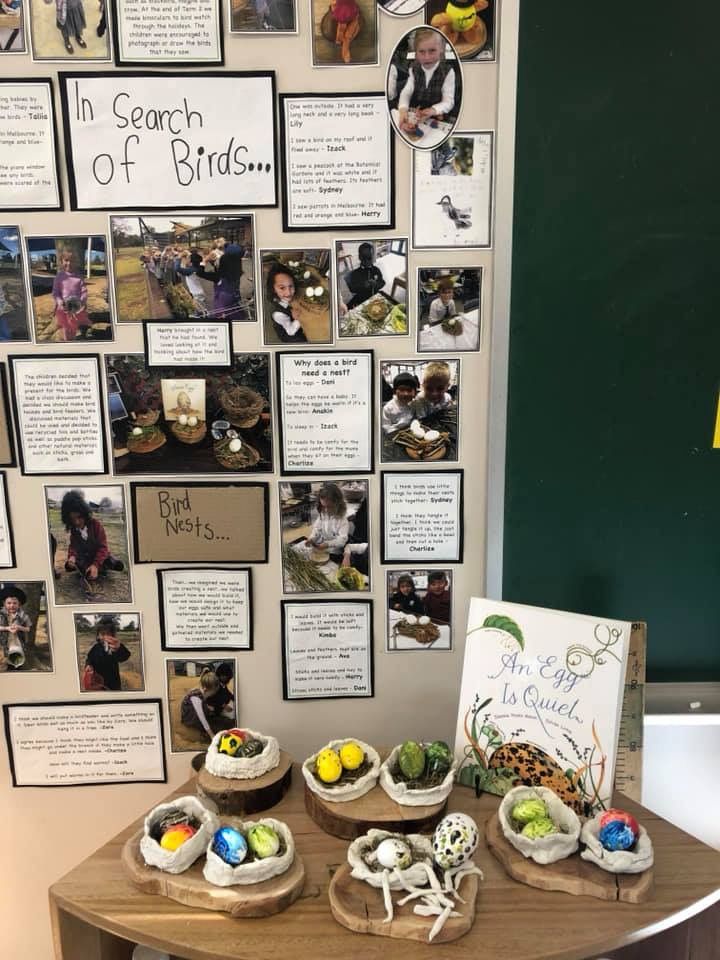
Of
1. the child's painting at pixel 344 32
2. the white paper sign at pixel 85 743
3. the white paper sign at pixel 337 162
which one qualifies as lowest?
the white paper sign at pixel 85 743

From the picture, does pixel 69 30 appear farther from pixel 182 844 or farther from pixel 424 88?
pixel 182 844

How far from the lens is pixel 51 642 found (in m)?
1.28

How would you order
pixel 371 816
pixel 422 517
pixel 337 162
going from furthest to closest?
pixel 422 517 < pixel 337 162 < pixel 371 816

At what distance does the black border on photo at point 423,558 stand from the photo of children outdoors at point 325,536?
0.03m

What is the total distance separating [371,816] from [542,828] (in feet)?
0.74

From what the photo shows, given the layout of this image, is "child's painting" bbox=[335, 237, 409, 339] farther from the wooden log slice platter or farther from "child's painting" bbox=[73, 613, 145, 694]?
the wooden log slice platter

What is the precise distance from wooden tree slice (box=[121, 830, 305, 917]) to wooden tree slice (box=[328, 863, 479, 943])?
54 mm

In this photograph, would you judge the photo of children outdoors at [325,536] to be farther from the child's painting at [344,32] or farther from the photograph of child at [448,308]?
the child's painting at [344,32]

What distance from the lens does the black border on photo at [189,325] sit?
3.84 ft

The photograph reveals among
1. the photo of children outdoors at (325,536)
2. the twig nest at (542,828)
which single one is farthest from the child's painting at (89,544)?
the twig nest at (542,828)

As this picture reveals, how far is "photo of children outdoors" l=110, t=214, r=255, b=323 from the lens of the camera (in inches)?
45.0

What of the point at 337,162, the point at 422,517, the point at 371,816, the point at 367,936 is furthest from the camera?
the point at 422,517

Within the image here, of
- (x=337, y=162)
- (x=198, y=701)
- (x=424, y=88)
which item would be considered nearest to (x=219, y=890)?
(x=198, y=701)

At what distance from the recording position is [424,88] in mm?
1099
